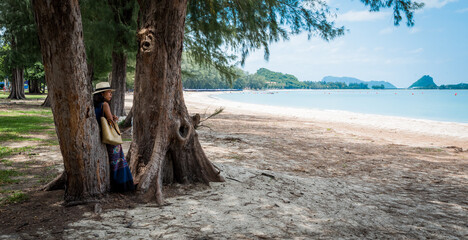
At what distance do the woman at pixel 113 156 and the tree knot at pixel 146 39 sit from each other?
0.78m

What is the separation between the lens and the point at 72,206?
3.99 metres

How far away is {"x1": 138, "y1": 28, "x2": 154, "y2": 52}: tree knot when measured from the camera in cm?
476

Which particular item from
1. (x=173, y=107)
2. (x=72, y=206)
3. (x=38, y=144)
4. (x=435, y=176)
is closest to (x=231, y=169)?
(x=173, y=107)

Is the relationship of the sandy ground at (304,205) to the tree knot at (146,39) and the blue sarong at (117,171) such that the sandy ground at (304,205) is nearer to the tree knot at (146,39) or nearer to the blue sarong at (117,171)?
the blue sarong at (117,171)

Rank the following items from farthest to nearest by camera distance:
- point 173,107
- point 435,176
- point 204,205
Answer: point 435,176 < point 173,107 < point 204,205

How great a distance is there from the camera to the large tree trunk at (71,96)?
354 cm

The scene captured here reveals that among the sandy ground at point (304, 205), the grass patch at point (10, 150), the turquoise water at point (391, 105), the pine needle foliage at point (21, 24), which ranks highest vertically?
the pine needle foliage at point (21, 24)

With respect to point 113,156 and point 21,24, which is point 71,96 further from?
point 21,24

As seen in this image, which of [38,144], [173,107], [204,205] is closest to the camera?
[204,205]

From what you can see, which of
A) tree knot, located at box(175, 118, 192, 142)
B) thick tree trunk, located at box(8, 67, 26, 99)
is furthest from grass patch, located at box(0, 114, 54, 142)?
thick tree trunk, located at box(8, 67, 26, 99)

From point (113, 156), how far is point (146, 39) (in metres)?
1.67

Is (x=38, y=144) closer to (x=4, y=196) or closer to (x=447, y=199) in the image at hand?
(x=4, y=196)

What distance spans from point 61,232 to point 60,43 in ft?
6.30

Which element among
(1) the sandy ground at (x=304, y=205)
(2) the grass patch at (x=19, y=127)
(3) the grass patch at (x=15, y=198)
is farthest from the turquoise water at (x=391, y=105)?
(3) the grass patch at (x=15, y=198)
